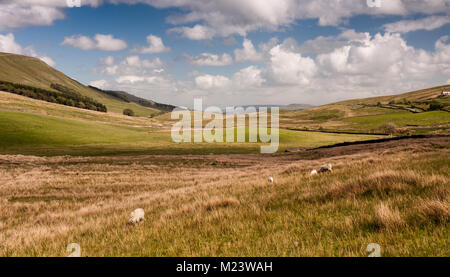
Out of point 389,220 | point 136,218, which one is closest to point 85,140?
point 136,218

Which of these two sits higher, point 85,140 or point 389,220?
point 389,220

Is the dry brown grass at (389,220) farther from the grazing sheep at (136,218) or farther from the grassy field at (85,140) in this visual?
the grassy field at (85,140)

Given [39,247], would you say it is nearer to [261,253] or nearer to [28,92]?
[261,253]

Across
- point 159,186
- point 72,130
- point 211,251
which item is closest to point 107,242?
point 211,251

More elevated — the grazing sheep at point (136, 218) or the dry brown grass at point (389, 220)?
the dry brown grass at point (389, 220)

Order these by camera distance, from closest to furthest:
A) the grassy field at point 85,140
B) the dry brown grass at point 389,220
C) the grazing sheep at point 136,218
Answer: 1. the dry brown grass at point 389,220
2. the grazing sheep at point 136,218
3. the grassy field at point 85,140

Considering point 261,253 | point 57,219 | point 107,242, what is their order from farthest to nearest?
point 57,219
point 107,242
point 261,253

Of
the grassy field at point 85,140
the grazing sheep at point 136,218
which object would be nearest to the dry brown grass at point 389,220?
the grazing sheep at point 136,218

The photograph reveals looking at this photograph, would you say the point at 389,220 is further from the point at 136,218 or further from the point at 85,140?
the point at 85,140

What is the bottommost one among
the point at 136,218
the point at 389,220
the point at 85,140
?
the point at 85,140
